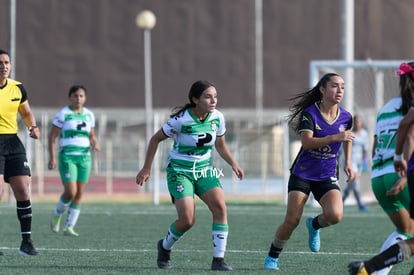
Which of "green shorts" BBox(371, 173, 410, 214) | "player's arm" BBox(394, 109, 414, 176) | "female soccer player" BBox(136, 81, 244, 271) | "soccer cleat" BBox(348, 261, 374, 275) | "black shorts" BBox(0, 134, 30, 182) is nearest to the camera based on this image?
"player's arm" BBox(394, 109, 414, 176)

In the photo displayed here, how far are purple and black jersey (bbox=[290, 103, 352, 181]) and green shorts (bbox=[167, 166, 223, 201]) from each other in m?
0.80

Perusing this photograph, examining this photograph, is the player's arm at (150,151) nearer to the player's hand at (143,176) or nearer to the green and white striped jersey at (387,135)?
the player's hand at (143,176)

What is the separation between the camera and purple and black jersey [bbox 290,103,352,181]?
1049 cm

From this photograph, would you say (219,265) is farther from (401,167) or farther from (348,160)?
(401,167)

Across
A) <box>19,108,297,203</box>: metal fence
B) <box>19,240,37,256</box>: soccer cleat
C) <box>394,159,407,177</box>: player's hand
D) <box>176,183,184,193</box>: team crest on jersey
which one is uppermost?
<box>394,159,407,177</box>: player's hand

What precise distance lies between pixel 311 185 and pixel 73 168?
5681 millimetres

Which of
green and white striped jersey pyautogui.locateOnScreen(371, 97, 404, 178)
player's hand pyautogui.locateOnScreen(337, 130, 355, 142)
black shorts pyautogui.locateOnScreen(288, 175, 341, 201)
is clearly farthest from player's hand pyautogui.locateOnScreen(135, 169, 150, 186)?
green and white striped jersey pyautogui.locateOnScreen(371, 97, 404, 178)

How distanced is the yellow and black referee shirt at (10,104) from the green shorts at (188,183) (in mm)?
2065

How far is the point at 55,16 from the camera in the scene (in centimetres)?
4538

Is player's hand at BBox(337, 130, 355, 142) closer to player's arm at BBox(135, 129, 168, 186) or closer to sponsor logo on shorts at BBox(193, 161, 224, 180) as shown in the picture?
sponsor logo on shorts at BBox(193, 161, 224, 180)

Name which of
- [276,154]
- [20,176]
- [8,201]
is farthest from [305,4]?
[20,176]

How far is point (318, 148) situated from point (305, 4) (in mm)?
34360

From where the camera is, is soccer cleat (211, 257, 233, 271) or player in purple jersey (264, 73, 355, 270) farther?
soccer cleat (211, 257, 233, 271)

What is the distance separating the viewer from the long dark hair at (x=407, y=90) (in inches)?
334
